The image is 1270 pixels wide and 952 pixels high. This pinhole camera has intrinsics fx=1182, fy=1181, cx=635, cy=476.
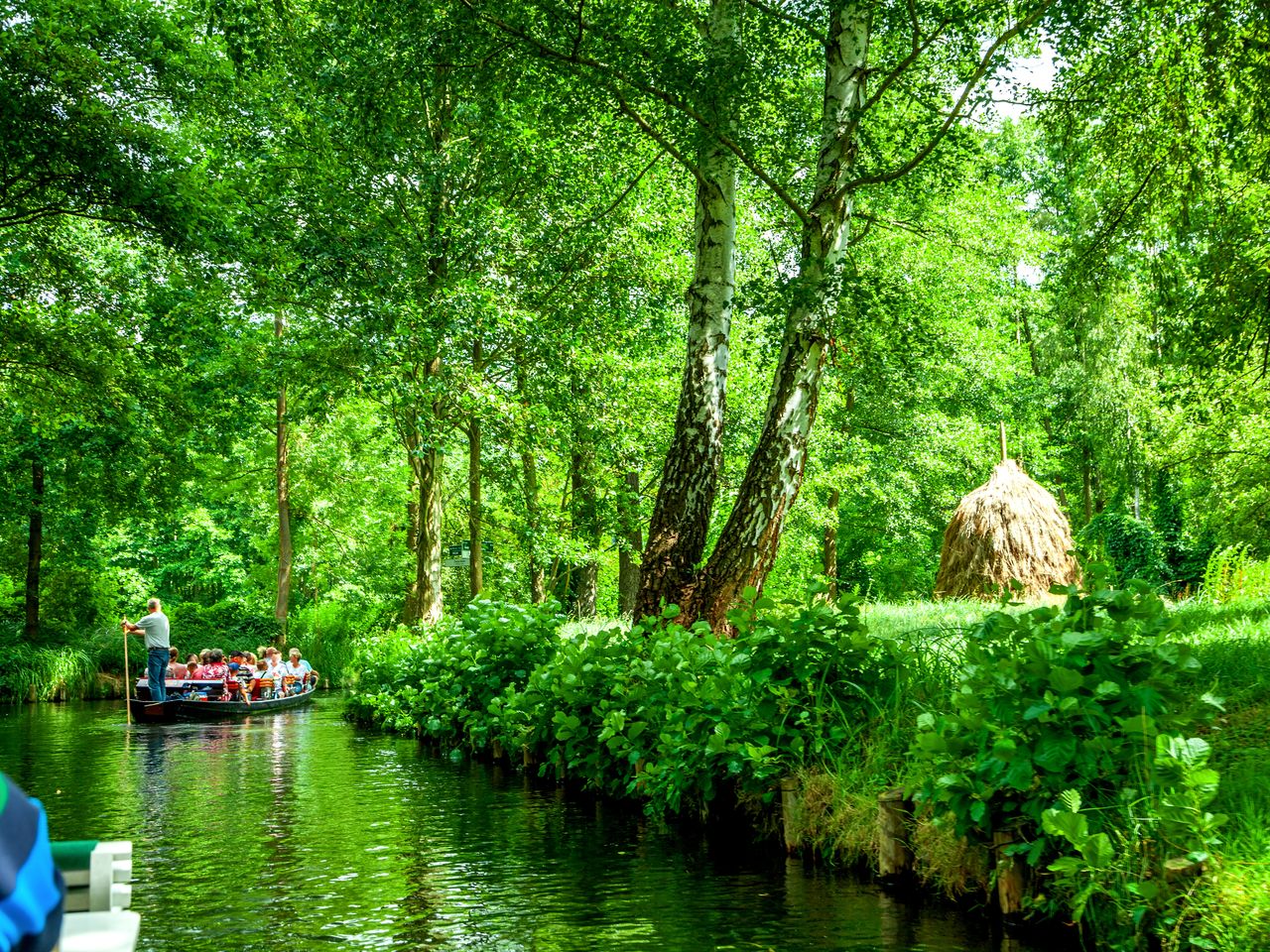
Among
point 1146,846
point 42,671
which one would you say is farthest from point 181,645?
point 1146,846

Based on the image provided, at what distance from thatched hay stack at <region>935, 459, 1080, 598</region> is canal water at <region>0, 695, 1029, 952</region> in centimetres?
932

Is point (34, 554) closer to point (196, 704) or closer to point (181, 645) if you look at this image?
point (181, 645)

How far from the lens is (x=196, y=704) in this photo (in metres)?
23.1

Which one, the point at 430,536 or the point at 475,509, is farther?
the point at 475,509

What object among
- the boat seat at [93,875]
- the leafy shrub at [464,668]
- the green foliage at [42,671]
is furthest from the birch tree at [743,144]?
the green foliage at [42,671]

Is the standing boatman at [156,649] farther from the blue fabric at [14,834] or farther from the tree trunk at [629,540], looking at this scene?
the blue fabric at [14,834]

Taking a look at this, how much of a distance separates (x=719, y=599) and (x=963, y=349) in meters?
22.4

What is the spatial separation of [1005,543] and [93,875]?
725 inches

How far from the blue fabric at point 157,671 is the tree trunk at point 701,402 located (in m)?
14.4

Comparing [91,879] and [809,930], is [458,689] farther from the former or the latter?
[91,879]

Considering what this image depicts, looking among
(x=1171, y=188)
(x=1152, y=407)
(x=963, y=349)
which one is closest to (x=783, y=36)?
(x=1171, y=188)

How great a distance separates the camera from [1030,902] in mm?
5578

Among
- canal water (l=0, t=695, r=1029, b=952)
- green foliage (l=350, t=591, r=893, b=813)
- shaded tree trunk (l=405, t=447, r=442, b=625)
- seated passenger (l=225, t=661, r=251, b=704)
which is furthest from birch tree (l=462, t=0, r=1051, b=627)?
seated passenger (l=225, t=661, r=251, b=704)

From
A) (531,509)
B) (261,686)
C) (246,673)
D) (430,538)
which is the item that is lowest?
(261,686)
